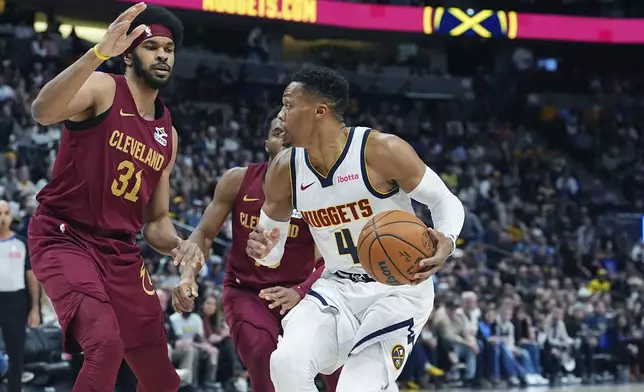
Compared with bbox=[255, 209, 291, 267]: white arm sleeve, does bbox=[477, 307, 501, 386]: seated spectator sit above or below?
below

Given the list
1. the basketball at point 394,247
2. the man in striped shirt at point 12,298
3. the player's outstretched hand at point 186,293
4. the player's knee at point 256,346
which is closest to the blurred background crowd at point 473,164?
the man in striped shirt at point 12,298

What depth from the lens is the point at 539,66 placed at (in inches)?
1131

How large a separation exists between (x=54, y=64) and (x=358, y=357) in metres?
14.7

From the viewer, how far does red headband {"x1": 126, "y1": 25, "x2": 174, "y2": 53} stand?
16.3 feet

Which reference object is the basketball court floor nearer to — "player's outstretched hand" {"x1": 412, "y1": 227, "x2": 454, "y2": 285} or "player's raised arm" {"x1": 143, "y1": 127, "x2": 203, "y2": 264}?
"player's raised arm" {"x1": 143, "y1": 127, "x2": 203, "y2": 264}

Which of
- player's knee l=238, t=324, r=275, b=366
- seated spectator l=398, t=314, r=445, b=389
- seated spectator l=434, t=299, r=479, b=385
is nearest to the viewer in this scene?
player's knee l=238, t=324, r=275, b=366

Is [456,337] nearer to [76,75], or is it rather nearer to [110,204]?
[110,204]

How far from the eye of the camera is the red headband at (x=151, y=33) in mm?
4953

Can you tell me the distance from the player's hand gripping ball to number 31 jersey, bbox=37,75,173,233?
1158 millimetres

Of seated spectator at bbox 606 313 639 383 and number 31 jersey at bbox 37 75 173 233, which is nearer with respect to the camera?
number 31 jersey at bbox 37 75 173 233

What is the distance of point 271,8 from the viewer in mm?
21156

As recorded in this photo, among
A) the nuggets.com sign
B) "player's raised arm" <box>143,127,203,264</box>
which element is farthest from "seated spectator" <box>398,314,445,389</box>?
the nuggets.com sign

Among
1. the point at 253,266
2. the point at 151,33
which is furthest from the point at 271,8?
the point at 151,33

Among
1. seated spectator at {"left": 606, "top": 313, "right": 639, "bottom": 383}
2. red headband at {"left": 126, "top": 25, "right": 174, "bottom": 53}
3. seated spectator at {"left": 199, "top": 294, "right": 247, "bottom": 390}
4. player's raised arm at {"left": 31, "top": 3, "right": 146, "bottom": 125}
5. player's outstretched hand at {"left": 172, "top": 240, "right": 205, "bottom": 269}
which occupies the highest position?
red headband at {"left": 126, "top": 25, "right": 174, "bottom": 53}
